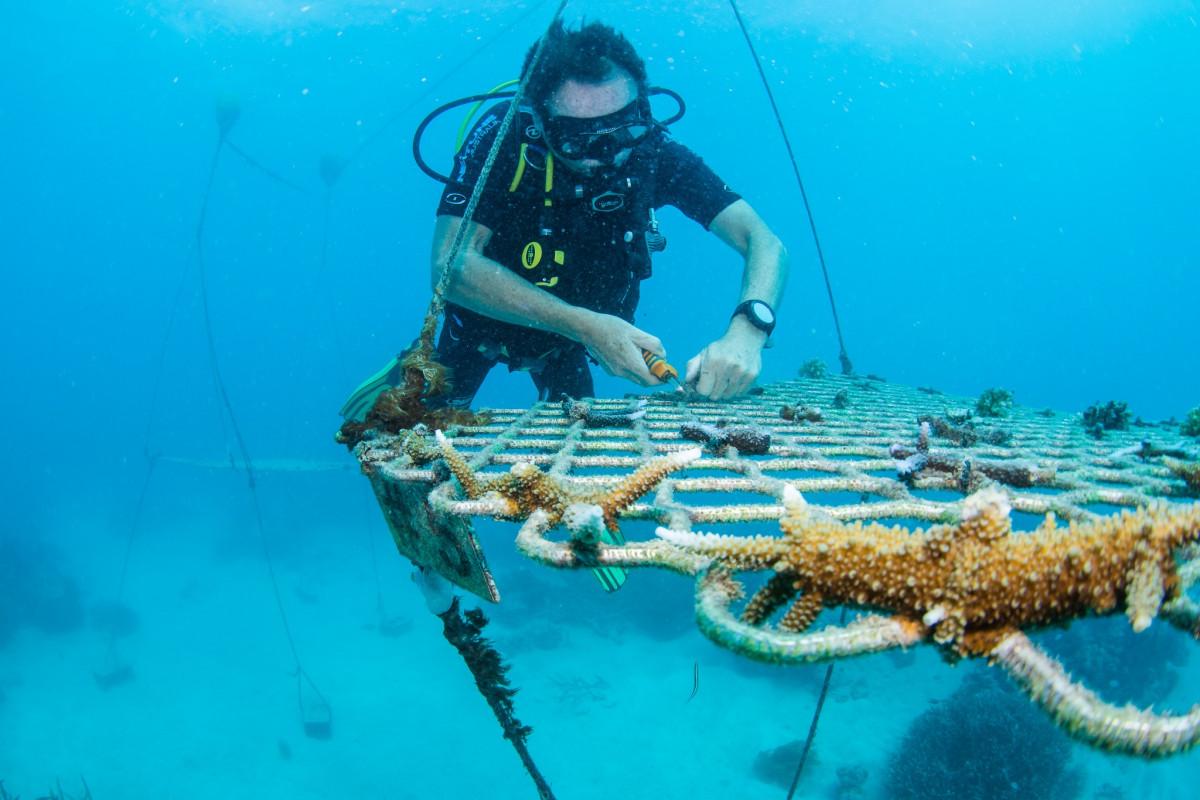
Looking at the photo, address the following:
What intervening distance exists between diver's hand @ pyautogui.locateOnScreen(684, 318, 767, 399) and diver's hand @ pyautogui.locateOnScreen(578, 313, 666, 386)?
→ 0.40 meters

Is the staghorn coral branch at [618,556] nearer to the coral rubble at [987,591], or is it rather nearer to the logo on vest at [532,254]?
the coral rubble at [987,591]

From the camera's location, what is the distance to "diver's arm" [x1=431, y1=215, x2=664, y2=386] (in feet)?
14.1

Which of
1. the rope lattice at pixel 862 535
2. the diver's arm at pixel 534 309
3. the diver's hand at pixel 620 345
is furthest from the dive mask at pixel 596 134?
the rope lattice at pixel 862 535

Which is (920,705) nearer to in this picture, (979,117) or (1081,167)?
(979,117)

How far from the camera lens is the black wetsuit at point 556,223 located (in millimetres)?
5340

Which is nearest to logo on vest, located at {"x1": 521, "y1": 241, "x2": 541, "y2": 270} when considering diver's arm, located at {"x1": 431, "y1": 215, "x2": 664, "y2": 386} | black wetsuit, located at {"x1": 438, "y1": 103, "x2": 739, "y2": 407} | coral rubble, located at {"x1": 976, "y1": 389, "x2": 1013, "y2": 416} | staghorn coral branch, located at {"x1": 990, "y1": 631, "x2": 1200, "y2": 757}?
black wetsuit, located at {"x1": 438, "y1": 103, "x2": 739, "y2": 407}

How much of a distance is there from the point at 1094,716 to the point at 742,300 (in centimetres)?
456

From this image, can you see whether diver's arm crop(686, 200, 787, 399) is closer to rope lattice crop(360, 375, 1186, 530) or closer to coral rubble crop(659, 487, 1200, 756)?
rope lattice crop(360, 375, 1186, 530)

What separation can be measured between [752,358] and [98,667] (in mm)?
20899

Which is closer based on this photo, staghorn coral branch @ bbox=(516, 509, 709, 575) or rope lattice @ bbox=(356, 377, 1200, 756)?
rope lattice @ bbox=(356, 377, 1200, 756)

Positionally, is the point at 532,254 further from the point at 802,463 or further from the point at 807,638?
the point at 807,638

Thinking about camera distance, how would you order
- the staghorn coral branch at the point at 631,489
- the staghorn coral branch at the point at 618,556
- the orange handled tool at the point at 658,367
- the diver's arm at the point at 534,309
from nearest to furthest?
the staghorn coral branch at the point at 618,556
the staghorn coral branch at the point at 631,489
the orange handled tool at the point at 658,367
the diver's arm at the point at 534,309

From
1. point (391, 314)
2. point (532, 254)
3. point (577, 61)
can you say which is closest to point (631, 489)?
point (532, 254)

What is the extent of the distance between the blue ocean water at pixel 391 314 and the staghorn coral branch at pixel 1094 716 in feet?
35.5
